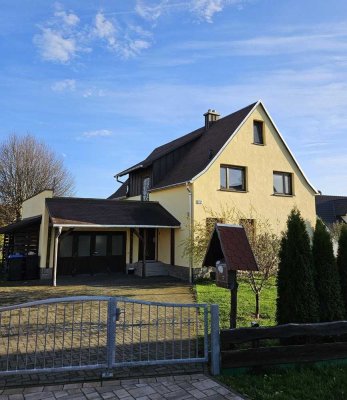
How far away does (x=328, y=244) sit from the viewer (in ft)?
21.4

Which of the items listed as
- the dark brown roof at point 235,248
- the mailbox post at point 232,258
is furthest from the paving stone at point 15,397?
the dark brown roof at point 235,248

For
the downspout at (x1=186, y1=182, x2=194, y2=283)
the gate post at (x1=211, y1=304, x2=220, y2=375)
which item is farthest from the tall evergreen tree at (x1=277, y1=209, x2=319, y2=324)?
the downspout at (x1=186, y1=182, x2=194, y2=283)

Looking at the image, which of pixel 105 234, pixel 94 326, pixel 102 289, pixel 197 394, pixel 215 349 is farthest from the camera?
pixel 105 234

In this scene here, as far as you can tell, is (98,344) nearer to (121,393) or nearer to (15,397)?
(121,393)

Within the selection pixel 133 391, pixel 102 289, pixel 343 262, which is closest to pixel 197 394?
pixel 133 391

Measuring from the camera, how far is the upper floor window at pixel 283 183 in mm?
19453

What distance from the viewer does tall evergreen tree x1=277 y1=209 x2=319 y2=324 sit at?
238 inches

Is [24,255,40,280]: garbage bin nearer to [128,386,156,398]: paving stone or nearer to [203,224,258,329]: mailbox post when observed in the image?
[203,224,258,329]: mailbox post

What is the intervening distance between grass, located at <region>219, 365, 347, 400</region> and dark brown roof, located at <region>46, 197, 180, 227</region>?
11171 millimetres

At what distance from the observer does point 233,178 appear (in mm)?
18000

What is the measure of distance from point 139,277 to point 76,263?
329cm

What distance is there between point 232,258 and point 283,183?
14.8m

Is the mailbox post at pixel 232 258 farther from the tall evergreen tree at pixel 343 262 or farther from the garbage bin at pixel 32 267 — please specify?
A: the garbage bin at pixel 32 267

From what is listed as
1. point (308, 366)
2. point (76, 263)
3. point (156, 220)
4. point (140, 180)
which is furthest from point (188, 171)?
point (308, 366)
